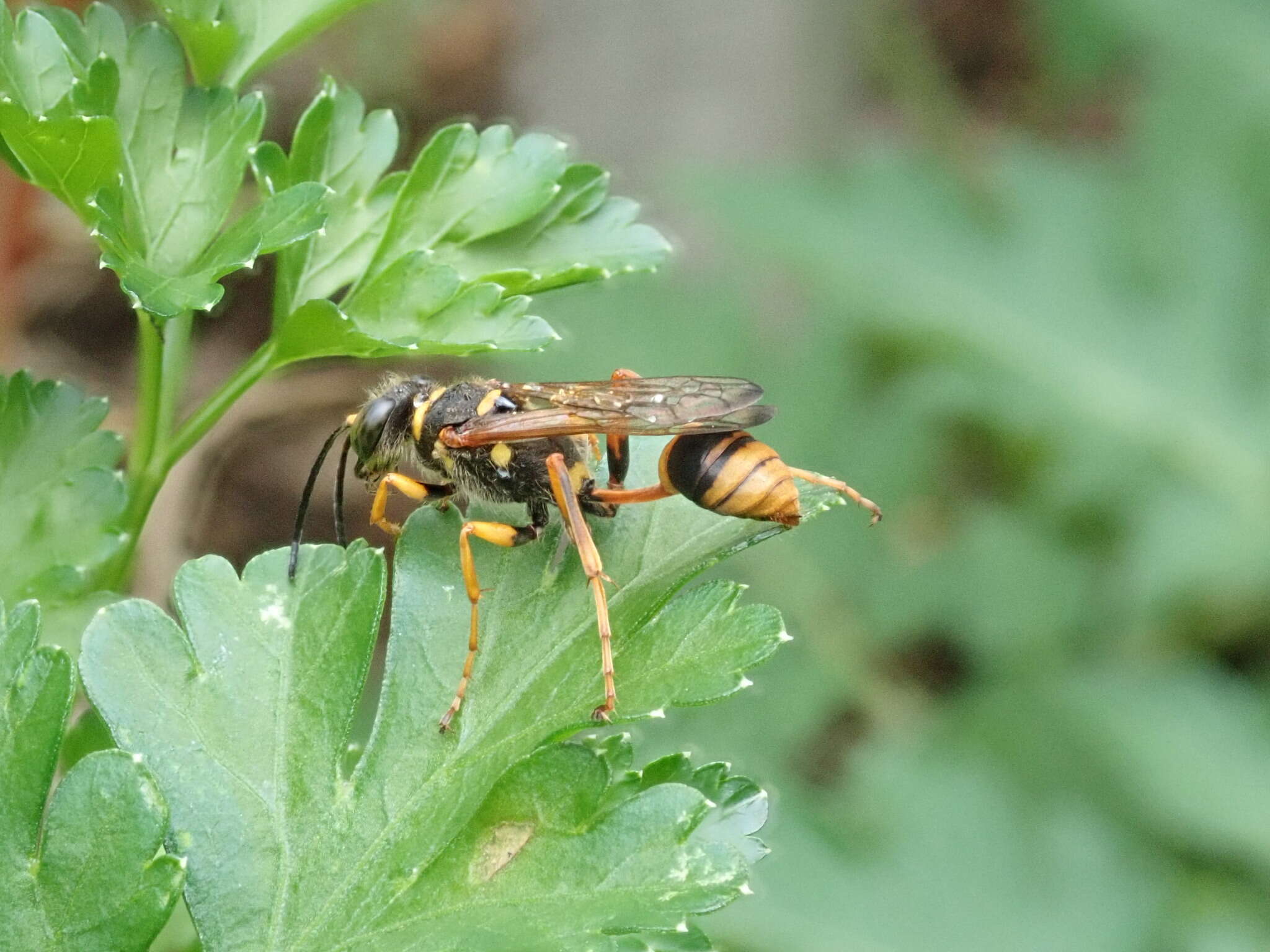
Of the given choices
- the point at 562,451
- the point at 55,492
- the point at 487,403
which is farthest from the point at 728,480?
the point at 55,492

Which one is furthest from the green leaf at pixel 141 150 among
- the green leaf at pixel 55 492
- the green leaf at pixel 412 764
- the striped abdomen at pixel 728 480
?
the striped abdomen at pixel 728 480

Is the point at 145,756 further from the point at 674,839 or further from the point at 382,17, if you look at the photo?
the point at 382,17

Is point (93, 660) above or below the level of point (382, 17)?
below

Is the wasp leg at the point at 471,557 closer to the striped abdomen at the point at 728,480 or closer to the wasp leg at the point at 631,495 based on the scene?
the wasp leg at the point at 631,495

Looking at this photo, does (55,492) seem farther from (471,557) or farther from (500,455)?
(500,455)

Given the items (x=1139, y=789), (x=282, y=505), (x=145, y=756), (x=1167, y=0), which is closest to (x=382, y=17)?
(x=282, y=505)

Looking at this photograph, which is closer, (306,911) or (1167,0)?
(306,911)

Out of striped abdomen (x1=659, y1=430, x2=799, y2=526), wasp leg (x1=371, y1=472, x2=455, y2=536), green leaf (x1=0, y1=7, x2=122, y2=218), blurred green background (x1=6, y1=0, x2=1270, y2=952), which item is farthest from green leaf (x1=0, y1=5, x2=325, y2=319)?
blurred green background (x1=6, y1=0, x2=1270, y2=952)
